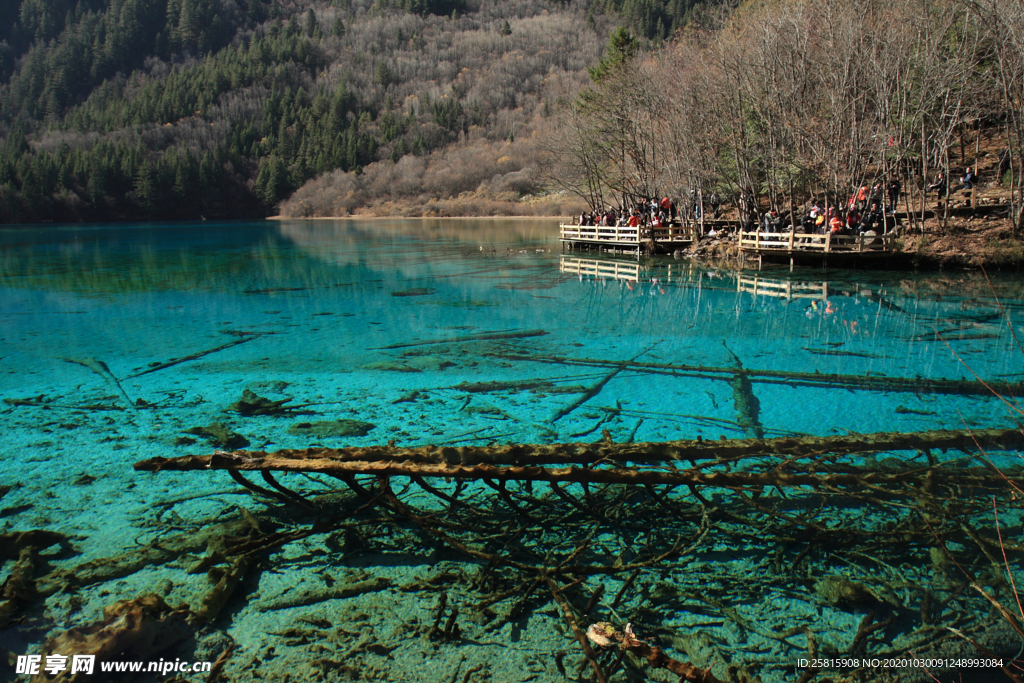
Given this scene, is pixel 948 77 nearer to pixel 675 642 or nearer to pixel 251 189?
pixel 675 642

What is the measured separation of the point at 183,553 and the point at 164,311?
1265cm

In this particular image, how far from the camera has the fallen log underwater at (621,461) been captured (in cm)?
407

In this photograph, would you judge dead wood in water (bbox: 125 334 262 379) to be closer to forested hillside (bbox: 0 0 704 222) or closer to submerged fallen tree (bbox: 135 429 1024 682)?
submerged fallen tree (bbox: 135 429 1024 682)

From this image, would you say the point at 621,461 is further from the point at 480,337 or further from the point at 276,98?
the point at 276,98

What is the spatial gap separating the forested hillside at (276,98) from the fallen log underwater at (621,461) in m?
68.3

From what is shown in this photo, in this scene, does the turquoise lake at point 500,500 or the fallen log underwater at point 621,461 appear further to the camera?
the fallen log underwater at point 621,461

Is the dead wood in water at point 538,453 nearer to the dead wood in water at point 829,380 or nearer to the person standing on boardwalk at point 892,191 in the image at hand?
the dead wood in water at point 829,380

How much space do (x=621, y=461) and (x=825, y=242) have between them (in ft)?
62.1

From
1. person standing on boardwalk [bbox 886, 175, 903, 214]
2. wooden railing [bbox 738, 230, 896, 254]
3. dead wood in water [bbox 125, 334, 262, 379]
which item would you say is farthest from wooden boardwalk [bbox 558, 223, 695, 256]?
dead wood in water [bbox 125, 334, 262, 379]

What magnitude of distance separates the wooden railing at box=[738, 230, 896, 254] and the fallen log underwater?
689 inches

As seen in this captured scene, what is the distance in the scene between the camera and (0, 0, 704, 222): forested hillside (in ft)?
319

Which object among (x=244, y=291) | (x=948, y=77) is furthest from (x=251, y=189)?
(x=948, y=77)

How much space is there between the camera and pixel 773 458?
5.59m

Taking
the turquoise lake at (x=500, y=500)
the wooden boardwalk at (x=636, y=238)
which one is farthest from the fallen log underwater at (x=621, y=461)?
the wooden boardwalk at (x=636, y=238)
